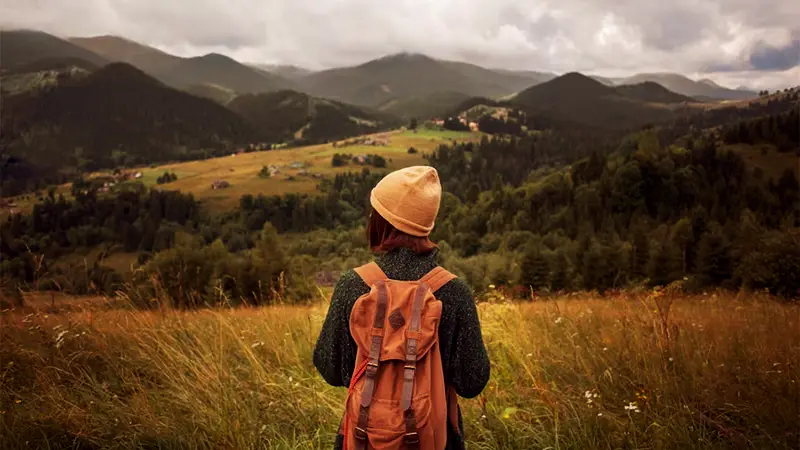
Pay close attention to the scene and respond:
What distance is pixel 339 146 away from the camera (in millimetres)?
167625

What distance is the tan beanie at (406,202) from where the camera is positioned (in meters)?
1.77

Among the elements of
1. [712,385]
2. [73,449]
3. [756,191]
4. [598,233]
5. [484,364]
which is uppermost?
[484,364]

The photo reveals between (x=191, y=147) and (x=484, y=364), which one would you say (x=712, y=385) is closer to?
(x=484, y=364)

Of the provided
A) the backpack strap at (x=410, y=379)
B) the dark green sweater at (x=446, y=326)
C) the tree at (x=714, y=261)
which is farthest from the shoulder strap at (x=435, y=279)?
the tree at (x=714, y=261)

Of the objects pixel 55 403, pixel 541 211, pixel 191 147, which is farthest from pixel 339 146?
pixel 55 403

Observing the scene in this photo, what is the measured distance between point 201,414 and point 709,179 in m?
88.9

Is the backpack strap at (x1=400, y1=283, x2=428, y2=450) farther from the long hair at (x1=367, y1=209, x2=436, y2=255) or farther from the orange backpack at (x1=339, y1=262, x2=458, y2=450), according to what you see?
the long hair at (x1=367, y1=209, x2=436, y2=255)

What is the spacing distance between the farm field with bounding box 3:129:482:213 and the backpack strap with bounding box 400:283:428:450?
108900mm

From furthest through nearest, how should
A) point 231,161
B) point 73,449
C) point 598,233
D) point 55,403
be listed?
point 231,161 < point 598,233 < point 55,403 < point 73,449

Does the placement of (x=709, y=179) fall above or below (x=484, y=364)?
below

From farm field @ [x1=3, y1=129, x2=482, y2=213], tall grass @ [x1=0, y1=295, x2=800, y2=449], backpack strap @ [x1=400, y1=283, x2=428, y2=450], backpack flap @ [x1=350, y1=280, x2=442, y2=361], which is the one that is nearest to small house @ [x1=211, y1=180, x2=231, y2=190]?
farm field @ [x1=3, y1=129, x2=482, y2=213]

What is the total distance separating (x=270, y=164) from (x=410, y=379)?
149 metres

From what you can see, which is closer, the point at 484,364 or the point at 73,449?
the point at 484,364

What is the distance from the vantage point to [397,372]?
1.63 meters
